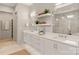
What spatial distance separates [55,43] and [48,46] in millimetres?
223

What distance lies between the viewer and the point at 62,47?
1.23m

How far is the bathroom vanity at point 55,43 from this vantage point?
1.12 m

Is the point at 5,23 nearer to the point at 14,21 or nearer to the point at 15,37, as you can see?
the point at 14,21

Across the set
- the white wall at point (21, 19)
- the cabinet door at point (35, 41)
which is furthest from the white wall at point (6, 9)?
the cabinet door at point (35, 41)

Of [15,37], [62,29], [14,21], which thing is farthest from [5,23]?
[62,29]

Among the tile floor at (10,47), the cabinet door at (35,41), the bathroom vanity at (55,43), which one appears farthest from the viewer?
the cabinet door at (35,41)

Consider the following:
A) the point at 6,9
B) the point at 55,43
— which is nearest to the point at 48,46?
the point at 55,43

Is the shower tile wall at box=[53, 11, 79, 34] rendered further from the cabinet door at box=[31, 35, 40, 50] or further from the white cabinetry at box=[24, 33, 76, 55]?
the cabinet door at box=[31, 35, 40, 50]

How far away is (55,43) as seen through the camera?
1.36 metres

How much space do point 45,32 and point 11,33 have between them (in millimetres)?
838

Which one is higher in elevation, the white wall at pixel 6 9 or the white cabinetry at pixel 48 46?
the white wall at pixel 6 9

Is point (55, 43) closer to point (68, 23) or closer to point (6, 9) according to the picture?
point (68, 23)

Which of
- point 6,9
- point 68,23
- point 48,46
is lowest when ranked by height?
point 48,46

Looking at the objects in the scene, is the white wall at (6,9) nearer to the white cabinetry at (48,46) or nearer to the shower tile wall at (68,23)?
the white cabinetry at (48,46)
